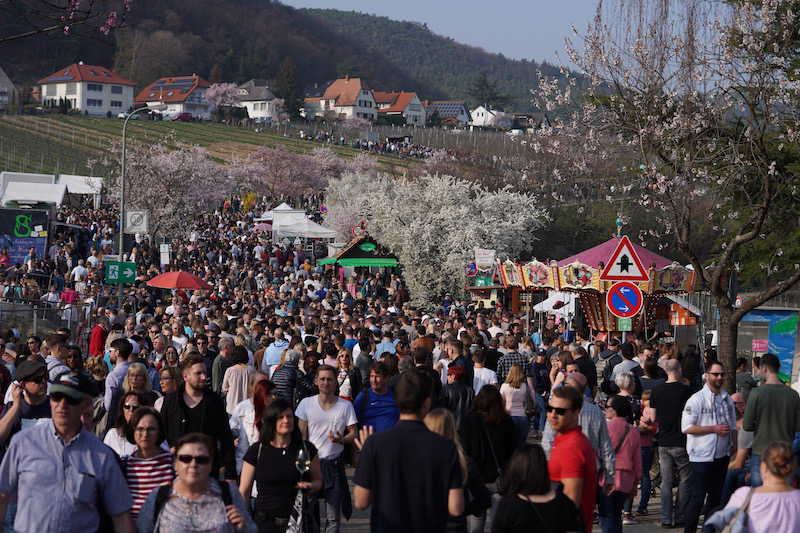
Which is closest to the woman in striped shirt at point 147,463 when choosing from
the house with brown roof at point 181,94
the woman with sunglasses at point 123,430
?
the woman with sunglasses at point 123,430

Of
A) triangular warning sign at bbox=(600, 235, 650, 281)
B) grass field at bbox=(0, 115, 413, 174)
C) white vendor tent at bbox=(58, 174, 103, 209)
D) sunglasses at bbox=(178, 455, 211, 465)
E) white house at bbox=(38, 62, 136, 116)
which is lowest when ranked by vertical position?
sunglasses at bbox=(178, 455, 211, 465)

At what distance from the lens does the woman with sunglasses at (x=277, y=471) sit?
23.8ft

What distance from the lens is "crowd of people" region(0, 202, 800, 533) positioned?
572cm

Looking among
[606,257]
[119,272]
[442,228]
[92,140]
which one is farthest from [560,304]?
[92,140]

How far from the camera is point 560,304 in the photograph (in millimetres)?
36375

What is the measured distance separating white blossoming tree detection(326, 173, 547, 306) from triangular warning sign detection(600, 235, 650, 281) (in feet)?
109

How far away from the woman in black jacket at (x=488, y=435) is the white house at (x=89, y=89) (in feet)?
550

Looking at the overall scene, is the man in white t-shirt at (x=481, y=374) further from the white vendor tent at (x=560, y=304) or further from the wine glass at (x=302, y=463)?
the white vendor tent at (x=560, y=304)

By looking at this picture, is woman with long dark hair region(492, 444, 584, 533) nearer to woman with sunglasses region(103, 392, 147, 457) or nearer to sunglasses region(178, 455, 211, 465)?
sunglasses region(178, 455, 211, 465)

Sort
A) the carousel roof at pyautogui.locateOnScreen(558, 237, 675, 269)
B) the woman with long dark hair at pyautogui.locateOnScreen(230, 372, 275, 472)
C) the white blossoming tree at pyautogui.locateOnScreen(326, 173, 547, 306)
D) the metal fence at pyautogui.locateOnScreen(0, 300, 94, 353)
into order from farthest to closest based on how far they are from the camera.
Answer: the white blossoming tree at pyautogui.locateOnScreen(326, 173, 547, 306) → the carousel roof at pyautogui.locateOnScreen(558, 237, 675, 269) → the metal fence at pyautogui.locateOnScreen(0, 300, 94, 353) → the woman with long dark hair at pyautogui.locateOnScreen(230, 372, 275, 472)

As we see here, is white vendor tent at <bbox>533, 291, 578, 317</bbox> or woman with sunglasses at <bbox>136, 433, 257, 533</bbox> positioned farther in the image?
white vendor tent at <bbox>533, 291, 578, 317</bbox>

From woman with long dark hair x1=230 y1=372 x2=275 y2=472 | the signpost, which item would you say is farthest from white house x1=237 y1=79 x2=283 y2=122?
woman with long dark hair x1=230 y1=372 x2=275 y2=472

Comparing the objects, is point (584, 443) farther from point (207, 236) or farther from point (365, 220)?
point (207, 236)

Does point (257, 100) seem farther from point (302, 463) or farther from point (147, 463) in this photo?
point (147, 463)
